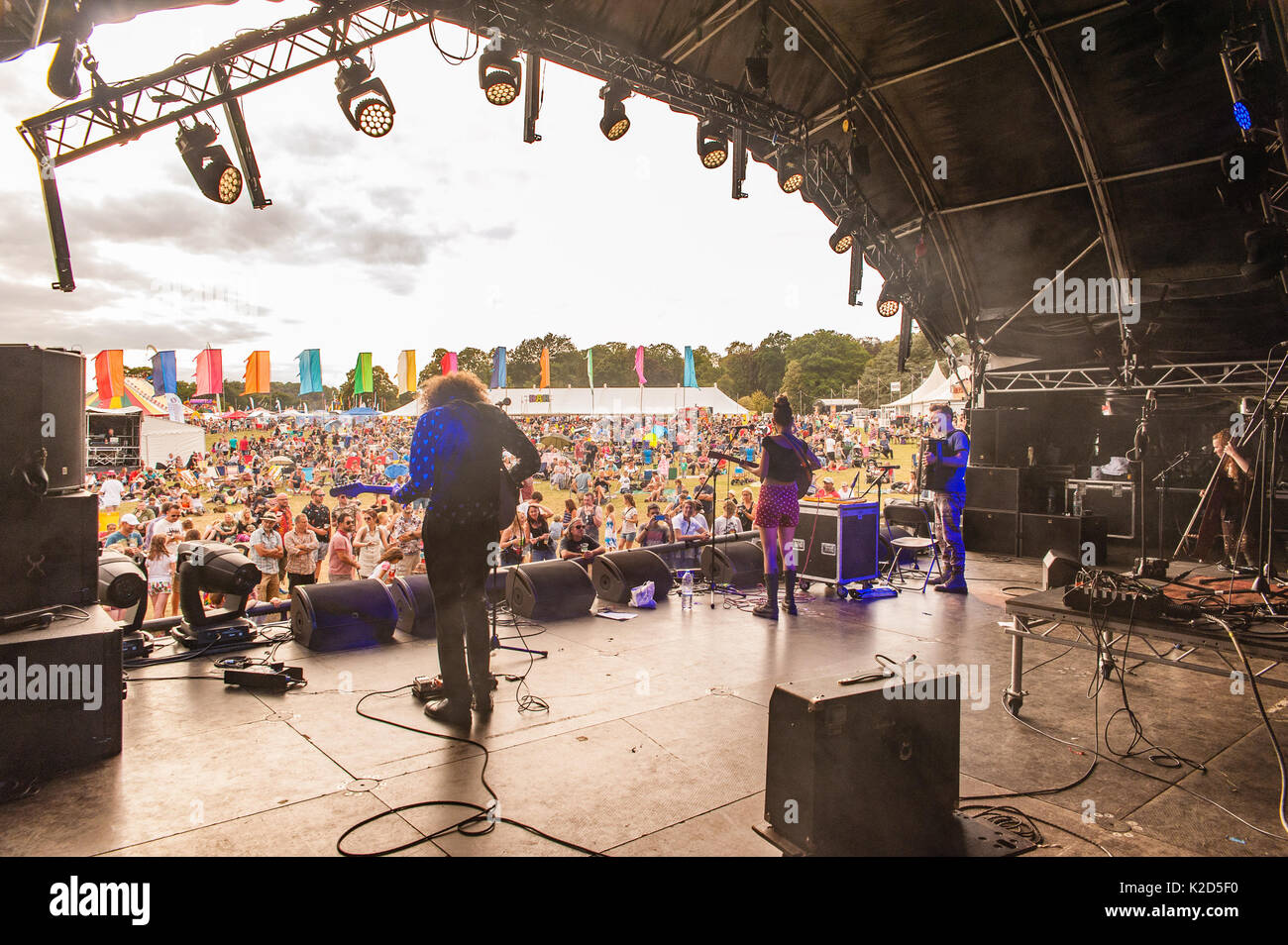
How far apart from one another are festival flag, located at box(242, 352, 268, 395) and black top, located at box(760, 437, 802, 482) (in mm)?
24179

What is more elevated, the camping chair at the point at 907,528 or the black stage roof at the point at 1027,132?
the black stage roof at the point at 1027,132

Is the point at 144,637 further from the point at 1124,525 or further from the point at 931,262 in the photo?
the point at 1124,525

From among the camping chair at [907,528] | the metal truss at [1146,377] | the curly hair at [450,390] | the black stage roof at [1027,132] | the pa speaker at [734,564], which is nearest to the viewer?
the curly hair at [450,390]

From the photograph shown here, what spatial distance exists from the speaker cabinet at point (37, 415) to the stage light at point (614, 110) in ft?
19.8

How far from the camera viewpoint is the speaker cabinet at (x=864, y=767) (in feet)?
8.47

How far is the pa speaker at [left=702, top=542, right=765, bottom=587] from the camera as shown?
845 cm

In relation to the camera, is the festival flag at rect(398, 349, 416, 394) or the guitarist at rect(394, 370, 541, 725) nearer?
the guitarist at rect(394, 370, 541, 725)

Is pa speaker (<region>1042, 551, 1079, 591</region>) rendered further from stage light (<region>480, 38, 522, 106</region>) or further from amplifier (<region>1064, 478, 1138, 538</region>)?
amplifier (<region>1064, 478, 1138, 538</region>)

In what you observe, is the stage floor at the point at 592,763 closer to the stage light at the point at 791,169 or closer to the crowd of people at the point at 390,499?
the crowd of people at the point at 390,499

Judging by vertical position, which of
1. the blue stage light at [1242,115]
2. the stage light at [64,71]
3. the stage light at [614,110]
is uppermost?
the stage light at [614,110]

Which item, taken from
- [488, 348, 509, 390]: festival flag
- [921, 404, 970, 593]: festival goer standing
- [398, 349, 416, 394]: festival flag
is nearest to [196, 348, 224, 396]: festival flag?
[398, 349, 416, 394]: festival flag

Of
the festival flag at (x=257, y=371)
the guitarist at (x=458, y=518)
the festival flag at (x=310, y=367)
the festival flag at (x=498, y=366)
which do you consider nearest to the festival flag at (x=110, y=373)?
the festival flag at (x=257, y=371)

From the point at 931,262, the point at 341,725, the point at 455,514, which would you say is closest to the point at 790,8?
the point at 931,262
